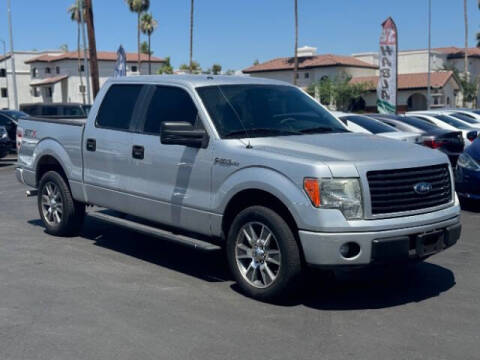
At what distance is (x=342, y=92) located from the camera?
60188 mm

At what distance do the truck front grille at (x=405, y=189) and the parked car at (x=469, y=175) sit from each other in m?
4.69

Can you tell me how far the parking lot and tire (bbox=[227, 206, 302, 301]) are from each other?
0.16 meters

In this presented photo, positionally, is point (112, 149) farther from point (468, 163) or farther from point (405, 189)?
point (468, 163)

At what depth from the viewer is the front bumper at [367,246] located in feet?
17.3

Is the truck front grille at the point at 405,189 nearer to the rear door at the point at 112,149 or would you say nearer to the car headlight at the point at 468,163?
the rear door at the point at 112,149

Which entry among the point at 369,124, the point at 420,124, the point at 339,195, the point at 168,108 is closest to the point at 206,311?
the point at 339,195

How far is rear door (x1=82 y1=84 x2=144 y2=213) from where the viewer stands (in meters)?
7.25

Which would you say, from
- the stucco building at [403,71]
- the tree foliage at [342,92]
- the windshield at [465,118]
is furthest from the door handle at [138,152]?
the tree foliage at [342,92]

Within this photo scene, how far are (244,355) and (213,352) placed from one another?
0.73 ft

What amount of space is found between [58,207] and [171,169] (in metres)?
2.63

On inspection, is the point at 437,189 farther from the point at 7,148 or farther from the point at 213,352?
the point at 7,148

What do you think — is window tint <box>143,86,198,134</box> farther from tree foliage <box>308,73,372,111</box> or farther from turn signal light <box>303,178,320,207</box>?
tree foliage <box>308,73,372,111</box>

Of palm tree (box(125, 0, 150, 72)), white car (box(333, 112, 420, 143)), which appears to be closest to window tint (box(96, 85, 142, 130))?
white car (box(333, 112, 420, 143))

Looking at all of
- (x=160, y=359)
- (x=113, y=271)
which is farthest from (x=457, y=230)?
(x=113, y=271)
